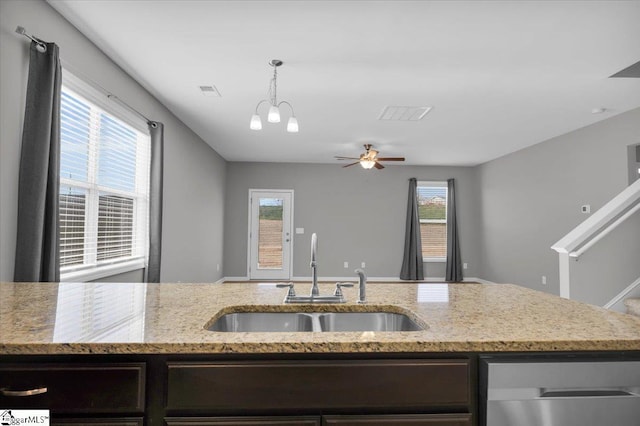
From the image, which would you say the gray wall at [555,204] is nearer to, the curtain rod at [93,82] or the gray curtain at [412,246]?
the gray curtain at [412,246]

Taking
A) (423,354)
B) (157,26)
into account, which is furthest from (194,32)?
(423,354)

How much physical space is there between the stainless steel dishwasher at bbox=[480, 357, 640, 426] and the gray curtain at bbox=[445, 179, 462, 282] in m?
7.03

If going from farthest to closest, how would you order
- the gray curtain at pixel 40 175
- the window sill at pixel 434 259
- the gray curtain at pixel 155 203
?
the window sill at pixel 434 259
the gray curtain at pixel 155 203
the gray curtain at pixel 40 175

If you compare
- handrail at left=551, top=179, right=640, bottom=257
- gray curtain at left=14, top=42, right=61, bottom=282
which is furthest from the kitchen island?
handrail at left=551, top=179, right=640, bottom=257

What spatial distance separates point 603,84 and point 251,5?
3.39 meters

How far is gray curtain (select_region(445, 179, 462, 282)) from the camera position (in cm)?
765

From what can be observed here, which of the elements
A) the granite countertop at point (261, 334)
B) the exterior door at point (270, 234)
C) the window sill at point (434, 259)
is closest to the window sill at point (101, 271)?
the granite countertop at point (261, 334)

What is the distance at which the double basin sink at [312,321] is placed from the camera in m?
1.41

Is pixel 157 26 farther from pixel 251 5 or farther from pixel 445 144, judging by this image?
pixel 445 144

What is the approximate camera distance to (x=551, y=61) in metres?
2.96

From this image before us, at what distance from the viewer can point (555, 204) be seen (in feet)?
17.6

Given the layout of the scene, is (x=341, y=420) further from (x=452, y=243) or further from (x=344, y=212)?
(x=452, y=243)

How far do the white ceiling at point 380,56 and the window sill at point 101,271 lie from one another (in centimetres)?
184

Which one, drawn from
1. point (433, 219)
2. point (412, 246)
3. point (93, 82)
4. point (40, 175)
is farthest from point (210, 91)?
point (433, 219)
